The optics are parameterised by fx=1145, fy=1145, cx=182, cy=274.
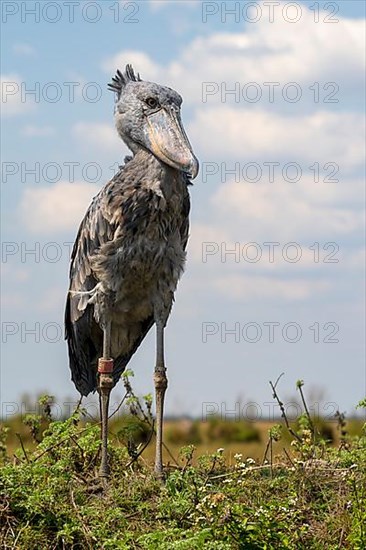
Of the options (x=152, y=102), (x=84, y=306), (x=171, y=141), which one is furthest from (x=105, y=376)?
(x=152, y=102)

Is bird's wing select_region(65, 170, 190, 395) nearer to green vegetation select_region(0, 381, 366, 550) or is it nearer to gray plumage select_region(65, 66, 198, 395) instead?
gray plumage select_region(65, 66, 198, 395)

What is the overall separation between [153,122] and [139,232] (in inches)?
35.3

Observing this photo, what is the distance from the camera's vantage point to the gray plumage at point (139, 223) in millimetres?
8797

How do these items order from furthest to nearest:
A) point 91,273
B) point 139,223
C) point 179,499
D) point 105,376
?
point 91,273, point 105,376, point 139,223, point 179,499

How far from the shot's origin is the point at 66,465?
8.33m

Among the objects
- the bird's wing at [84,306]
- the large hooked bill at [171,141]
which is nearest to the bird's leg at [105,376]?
the bird's wing at [84,306]

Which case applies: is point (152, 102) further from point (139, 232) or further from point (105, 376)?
point (105, 376)

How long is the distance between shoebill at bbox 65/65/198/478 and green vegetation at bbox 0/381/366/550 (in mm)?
355

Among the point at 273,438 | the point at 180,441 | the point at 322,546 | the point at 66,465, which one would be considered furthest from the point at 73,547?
the point at 180,441

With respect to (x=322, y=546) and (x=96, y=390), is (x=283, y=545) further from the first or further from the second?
(x=96, y=390)

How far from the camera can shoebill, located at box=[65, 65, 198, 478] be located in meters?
8.80

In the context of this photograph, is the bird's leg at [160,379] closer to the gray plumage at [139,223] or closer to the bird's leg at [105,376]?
the gray plumage at [139,223]

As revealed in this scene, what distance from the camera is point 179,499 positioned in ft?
25.5

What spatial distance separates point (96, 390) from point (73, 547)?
9.20 ft
